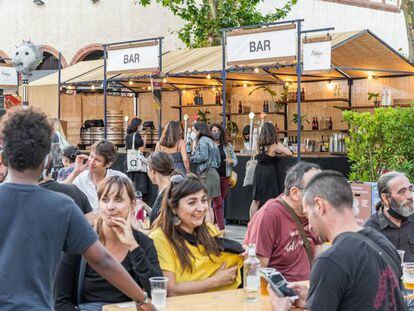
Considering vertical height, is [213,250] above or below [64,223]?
below

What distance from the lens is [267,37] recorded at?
12.1 m

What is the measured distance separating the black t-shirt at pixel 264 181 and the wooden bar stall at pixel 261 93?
65cm

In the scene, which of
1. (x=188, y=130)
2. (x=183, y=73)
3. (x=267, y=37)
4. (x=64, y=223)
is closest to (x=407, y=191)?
(x=64, y=223)

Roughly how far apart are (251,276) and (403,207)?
2016 mm

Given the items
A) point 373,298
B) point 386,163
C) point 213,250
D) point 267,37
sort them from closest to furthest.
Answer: point 373,298
point 213,250
point 386,163
point 267,37

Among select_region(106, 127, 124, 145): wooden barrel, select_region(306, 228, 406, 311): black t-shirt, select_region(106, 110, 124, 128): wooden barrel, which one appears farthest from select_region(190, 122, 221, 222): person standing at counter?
select_region(106, 110, 124, 128): wooden barrel

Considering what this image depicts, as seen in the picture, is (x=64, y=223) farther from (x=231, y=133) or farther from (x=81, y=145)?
(x=81, y=145)

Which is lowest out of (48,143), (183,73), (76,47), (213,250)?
(213,250)

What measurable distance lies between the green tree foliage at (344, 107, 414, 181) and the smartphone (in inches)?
251

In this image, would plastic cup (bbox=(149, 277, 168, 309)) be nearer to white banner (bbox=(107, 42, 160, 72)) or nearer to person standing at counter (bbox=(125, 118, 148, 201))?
person standing at counter (bbox=(125, 118, 148, 201))

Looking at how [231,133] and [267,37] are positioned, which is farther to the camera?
[231,133]

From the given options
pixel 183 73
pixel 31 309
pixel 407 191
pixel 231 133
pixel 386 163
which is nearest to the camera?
pixel 31 309

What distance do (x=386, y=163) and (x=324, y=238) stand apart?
713 cm

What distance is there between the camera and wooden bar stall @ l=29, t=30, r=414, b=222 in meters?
14.9
